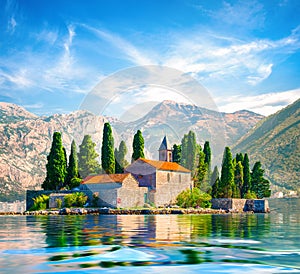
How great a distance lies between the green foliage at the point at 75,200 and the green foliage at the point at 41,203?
133 inches

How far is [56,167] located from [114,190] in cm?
907

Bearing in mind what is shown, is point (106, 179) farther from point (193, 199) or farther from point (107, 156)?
point (193, 199)

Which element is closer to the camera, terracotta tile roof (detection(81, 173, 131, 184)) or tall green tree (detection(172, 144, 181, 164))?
terracotta tile roof (detection(81, 173, 131, 184))

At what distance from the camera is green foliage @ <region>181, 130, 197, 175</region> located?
61.7 metres

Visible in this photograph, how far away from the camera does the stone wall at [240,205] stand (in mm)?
56591

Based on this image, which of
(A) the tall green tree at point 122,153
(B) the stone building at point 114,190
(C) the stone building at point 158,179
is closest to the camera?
(B) the stone building at point 114,190

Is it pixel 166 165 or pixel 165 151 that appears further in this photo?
pixel 165 151

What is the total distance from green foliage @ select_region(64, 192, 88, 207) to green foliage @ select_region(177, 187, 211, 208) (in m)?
13.5

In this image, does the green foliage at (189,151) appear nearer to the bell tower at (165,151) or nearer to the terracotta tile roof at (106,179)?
the bell tower at (165,151)

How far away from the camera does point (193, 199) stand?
5625 cm

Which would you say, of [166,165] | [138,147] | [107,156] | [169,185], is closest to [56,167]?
[107,156]

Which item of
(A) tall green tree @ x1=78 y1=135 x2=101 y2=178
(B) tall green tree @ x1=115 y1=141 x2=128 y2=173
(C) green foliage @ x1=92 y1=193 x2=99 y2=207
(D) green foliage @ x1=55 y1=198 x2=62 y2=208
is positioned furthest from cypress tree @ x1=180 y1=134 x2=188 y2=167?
(D) green foliage @ x1=55 y1=198 x2=62 y2=208

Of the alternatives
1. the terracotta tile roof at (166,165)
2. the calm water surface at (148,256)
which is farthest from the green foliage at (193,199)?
the calm water surface at (148,256)

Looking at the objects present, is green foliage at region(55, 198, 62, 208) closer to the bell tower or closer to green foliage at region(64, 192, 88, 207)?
green foliage at region(64, 192, 88, 207)
